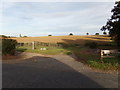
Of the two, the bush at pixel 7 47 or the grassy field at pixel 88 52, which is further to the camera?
the bush at pixel 7 47

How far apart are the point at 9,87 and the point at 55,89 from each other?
171cm

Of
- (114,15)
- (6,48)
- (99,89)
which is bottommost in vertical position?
(99,89)

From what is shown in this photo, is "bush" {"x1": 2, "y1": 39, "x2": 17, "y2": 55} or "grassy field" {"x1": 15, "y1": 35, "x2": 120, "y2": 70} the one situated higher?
"bush" {"x1": 2, "y1": 39, "x2": 17, "y2": 55}

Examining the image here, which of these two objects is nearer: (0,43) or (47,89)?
(47,89)

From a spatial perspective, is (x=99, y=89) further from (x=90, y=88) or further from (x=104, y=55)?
(x=104, y=55)

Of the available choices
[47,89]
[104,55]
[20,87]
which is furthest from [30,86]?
[104,55]

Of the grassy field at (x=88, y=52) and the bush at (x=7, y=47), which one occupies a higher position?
the bush at (x=7, y=47)

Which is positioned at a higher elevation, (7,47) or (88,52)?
(7,47)

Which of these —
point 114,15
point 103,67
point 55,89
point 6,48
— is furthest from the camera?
point 114,15

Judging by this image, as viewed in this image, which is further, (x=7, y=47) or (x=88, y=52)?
(x=88, y=52)

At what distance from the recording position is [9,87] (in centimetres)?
486

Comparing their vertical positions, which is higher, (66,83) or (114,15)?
(114,15)

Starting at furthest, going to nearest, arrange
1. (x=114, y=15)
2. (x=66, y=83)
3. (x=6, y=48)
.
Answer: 1. (x=114, y=15)
2. (x=6, y=48)
3. (x=66, y=83)

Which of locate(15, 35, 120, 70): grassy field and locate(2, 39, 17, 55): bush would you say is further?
locate(2, 39, 17, 55): bush
